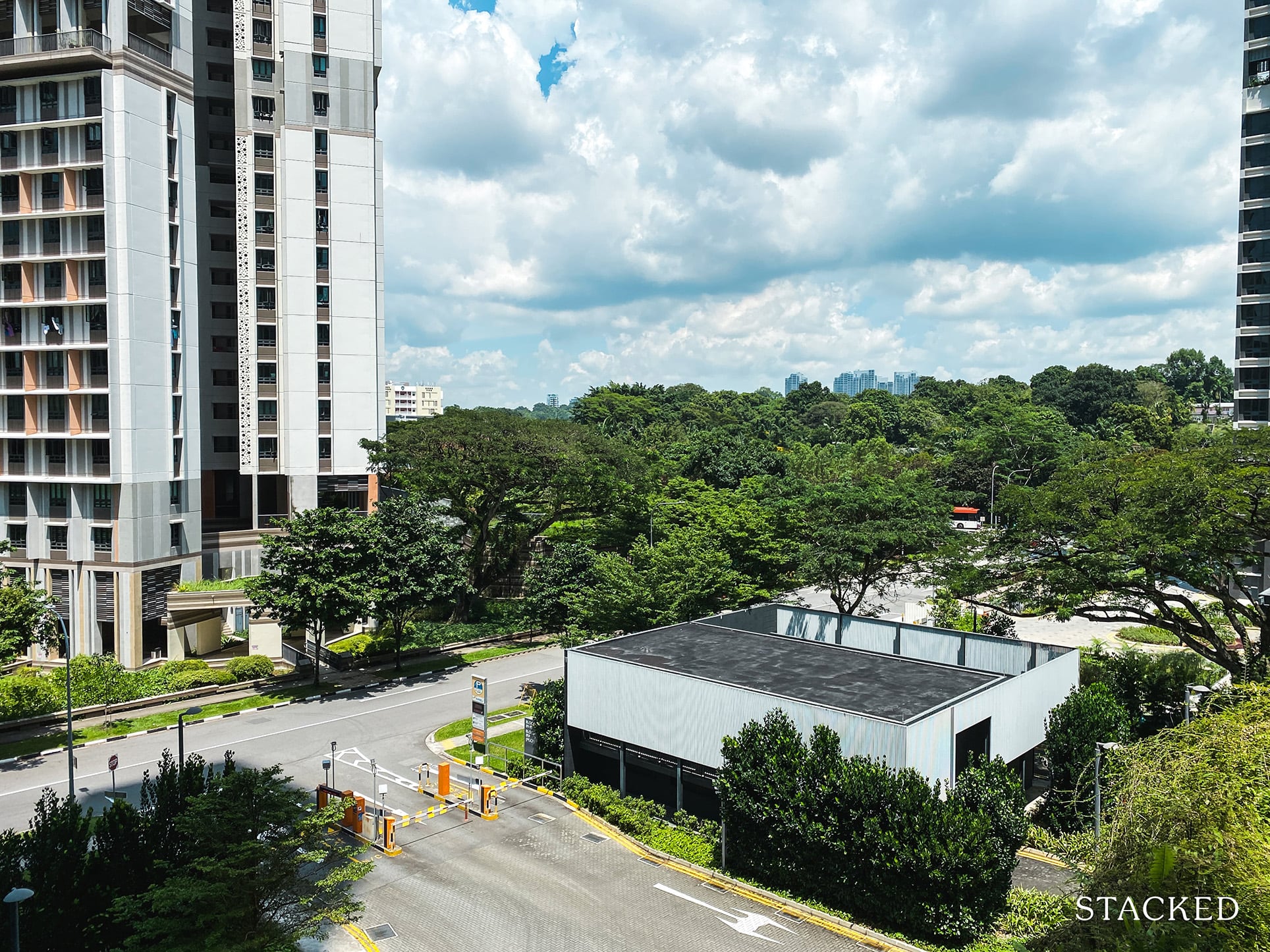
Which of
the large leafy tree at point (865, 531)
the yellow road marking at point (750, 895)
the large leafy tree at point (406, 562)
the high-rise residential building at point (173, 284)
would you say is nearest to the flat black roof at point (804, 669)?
the yellow road marking at point (750, 895)

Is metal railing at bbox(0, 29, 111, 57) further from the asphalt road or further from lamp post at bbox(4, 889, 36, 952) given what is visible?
lamp post at bbox(4, 889, 36, 952)

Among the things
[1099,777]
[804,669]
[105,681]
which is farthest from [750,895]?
[105,681]

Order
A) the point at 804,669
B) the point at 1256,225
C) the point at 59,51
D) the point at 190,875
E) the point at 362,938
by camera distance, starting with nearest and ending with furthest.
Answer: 1. the point at 190,875
2. the point at 362,938
3. the point at 804,669
4. the point at 59,51
5. the point at 1256,225

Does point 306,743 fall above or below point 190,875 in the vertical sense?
below

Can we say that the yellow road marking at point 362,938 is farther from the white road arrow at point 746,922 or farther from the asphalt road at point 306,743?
Answer: the white road arrow at point 746,922

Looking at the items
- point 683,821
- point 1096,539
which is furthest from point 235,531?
point 1096,539

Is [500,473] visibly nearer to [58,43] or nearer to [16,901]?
[58,43]

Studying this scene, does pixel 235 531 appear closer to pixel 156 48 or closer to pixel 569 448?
pixel 569 448
